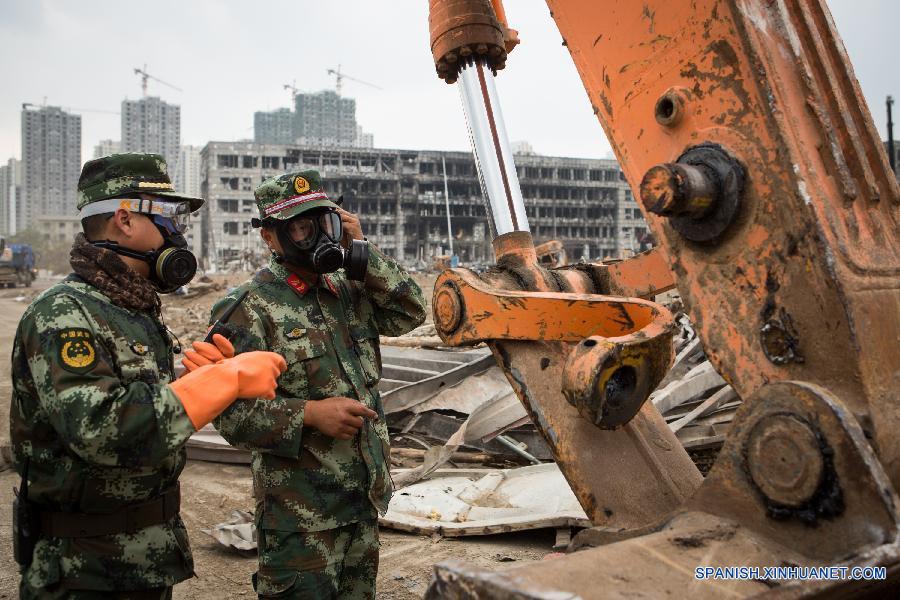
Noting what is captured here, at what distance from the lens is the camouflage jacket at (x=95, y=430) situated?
6.17ft

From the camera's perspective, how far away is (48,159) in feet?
365

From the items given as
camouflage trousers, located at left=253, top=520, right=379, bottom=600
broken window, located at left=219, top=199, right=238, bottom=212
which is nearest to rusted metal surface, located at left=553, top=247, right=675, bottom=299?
camouflage trousers, located at left=253, top=520, right=379, bottom=600

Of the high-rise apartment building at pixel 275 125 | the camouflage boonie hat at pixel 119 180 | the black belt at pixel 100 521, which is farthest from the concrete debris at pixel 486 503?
the high-rise apartment building at pixel 275 125

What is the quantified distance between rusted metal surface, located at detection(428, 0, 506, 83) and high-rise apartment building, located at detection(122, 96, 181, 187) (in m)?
120

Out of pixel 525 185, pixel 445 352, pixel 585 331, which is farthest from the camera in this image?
pixel 525 185

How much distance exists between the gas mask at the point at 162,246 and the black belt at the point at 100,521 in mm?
728

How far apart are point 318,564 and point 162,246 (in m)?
1.24

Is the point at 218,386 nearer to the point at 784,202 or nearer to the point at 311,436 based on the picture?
the point at 311,436

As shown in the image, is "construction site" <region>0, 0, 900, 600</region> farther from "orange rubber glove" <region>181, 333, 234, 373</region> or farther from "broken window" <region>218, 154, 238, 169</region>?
"broken window" <region>218, 154, 238, 169</region>

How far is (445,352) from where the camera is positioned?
8172 mm

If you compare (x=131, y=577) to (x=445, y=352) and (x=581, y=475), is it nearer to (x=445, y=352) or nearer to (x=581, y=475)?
(x=581, y=475)

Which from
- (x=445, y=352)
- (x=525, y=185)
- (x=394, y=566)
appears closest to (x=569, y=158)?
(x=525, y=185)

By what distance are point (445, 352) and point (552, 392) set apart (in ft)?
19.7

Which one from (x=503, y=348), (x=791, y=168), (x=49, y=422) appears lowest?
(x=49, y=422)
